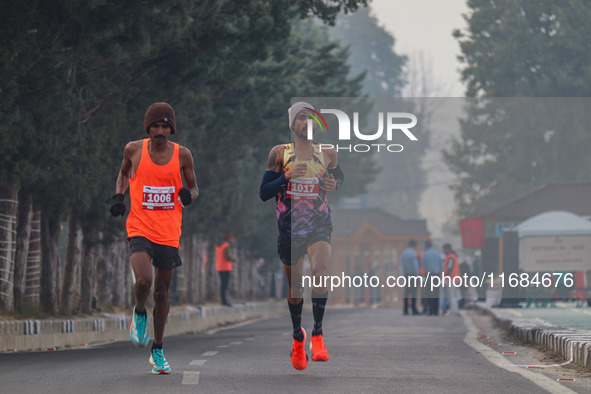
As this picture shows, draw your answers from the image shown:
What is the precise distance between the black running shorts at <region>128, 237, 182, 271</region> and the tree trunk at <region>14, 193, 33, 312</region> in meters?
10.9

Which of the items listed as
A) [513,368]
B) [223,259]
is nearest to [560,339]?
[513,368]

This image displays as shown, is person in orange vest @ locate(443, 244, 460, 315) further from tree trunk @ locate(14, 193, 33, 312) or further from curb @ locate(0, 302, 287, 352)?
tree trunk @ locate(14, 193, 33, 312)

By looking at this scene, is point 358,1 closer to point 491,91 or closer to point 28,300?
point 28,300

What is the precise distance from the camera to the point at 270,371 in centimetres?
1127

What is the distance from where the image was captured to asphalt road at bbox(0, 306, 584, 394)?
973 cm

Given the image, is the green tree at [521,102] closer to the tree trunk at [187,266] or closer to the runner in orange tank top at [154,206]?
the tree trunk at [187,266]

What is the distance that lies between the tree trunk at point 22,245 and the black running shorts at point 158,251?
35.9 ft

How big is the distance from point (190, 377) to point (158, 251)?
1003mm

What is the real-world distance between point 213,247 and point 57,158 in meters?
23.8

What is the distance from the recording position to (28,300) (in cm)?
2131

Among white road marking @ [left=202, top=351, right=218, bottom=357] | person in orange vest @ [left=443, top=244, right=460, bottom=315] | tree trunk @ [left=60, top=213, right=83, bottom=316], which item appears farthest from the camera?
person in orange vest @ [left=443, top=244, right=460, bottom=315]

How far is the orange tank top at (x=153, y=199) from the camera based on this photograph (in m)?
10.3

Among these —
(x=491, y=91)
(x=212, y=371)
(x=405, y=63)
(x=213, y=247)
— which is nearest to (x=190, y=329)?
(x=213, y=247)

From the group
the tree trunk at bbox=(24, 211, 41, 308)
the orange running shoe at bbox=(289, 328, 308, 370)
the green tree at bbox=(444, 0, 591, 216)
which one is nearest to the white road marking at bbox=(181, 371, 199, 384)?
the orange running shoe at bbox=(289, 328, 308, 370)
